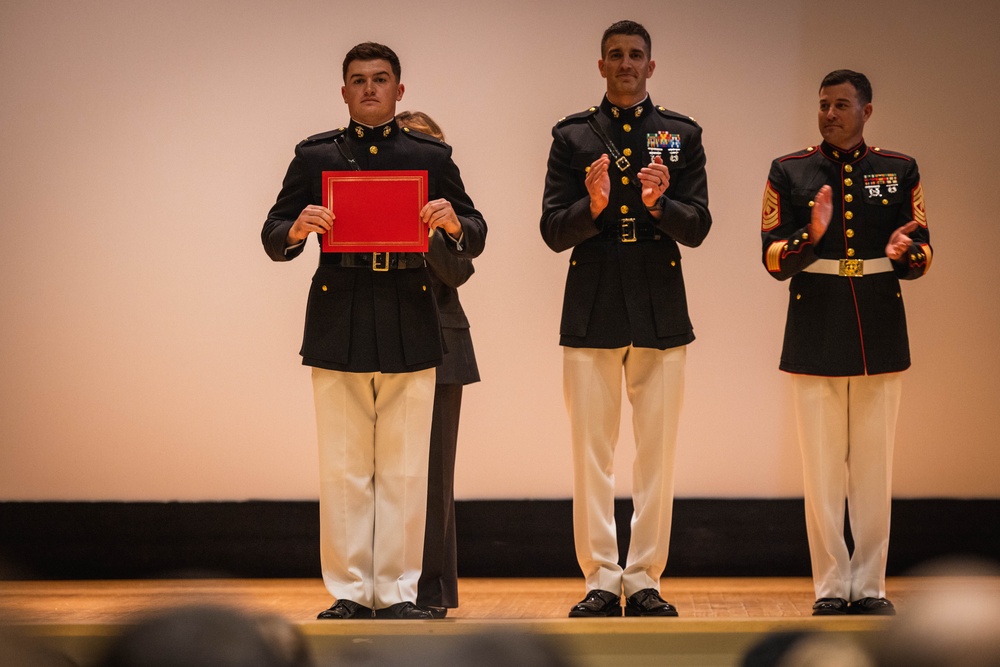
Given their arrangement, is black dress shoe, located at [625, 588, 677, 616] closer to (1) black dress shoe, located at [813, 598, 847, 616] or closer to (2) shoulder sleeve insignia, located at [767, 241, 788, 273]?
(1) black dress shoe, located at [813, 598, 847, 616]

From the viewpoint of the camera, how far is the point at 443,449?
3875 mm

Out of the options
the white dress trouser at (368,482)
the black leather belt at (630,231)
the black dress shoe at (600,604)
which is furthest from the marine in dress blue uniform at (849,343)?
the white dress trouser at (368,482)

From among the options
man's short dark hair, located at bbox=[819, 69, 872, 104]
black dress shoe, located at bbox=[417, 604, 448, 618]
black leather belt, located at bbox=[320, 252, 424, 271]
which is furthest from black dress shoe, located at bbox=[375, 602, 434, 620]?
man's short dark hair, located at bbox=[819, 69, 872, 104]

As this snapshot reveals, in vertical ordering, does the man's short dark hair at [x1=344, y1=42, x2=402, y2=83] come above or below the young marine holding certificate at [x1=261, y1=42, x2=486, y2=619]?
above

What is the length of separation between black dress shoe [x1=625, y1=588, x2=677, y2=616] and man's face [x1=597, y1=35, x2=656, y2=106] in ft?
4.83

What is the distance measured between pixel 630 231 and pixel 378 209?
2.53 feet

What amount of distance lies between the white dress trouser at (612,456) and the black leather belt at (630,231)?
1.10 feet

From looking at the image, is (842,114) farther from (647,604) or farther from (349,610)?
(349,610)

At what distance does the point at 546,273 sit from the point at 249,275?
129 cm

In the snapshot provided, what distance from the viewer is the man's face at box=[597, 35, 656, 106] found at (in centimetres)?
345

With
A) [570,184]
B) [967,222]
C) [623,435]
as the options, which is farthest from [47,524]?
[967,222]

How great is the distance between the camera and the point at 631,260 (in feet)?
11.4

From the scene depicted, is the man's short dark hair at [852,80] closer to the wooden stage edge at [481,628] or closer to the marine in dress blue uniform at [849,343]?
the marine in dress blue uniform at [849,343]

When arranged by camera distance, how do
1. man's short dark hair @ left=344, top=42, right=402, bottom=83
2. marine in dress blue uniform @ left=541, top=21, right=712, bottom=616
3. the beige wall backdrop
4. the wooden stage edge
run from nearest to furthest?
the wooden stage edge, man's short dark hair @ left=344, top=42, right=402, bottom=83, marine in dress blue uniform @ left=541, top=21, right=712, bottom=616, the beige wall backdrop
